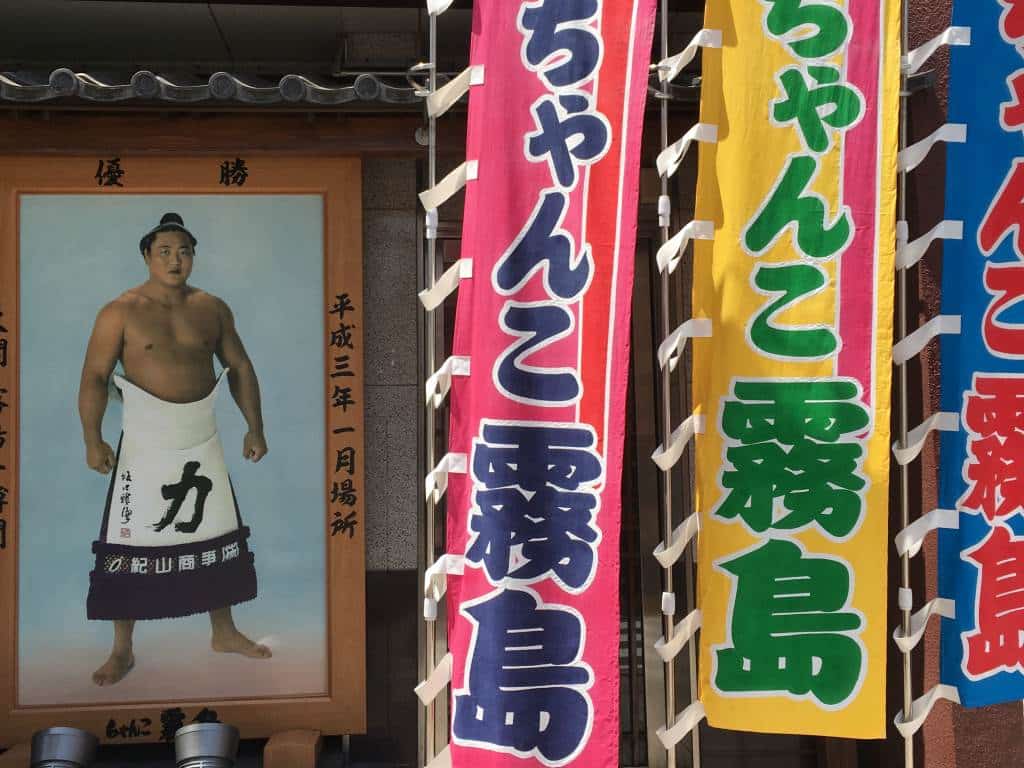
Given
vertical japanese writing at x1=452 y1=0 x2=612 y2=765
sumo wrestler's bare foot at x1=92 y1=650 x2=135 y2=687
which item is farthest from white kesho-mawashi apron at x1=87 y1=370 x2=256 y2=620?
vertical japanese writing at x1=452 y1=0 x2=612 y2=765

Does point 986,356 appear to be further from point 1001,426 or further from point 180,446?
point 180,446

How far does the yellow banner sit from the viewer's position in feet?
19.3

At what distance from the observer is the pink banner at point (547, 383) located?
18.2 ft

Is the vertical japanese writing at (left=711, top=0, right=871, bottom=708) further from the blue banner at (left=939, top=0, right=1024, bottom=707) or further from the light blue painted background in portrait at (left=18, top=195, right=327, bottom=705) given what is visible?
the light blue painted background in portrait at (left=18, top=195, right=327, bottom=705)

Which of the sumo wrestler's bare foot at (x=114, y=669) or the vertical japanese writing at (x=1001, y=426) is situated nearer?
the vertical japanese writing at (x=1001, y=426)

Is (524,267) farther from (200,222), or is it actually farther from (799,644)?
(200,222)

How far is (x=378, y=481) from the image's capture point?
318 inches

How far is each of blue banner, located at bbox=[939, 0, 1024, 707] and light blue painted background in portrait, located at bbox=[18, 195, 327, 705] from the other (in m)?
4.32

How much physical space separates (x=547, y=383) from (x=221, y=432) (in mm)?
3189

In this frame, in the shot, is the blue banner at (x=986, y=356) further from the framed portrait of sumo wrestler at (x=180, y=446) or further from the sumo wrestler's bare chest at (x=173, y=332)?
the sumo wrestler's bare chest at (x=173, y=332)

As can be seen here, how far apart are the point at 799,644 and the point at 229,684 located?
163 inches

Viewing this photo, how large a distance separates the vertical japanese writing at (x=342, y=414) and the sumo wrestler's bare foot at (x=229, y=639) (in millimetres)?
969

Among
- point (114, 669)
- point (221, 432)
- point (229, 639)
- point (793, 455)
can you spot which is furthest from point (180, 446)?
point (793, 455)

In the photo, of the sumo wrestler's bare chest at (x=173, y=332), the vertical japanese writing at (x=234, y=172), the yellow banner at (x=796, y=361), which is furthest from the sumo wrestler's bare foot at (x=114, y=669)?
the yellow banner at (x=796, y=361)
